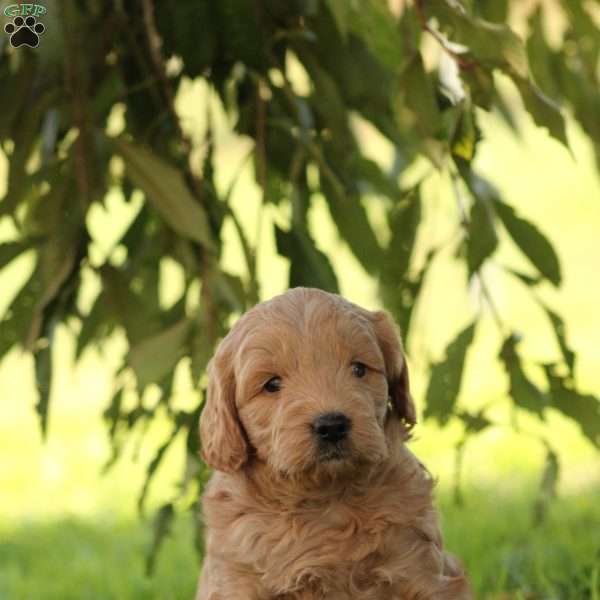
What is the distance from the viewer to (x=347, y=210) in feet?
14.2

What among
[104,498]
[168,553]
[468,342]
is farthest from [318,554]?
[104,498]

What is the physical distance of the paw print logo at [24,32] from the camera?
3.97m

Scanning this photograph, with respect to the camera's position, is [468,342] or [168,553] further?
[168,553]

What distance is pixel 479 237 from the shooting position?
3818mm

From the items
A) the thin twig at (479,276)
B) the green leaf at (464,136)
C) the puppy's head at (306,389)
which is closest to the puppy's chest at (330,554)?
the puppy's head at (306,389)

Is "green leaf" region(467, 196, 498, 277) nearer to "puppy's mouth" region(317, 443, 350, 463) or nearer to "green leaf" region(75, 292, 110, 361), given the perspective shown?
"puppy's mouth" region(317, 443, 350, 463)

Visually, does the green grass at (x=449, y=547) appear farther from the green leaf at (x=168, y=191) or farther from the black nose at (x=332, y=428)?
the black nose at (x=332, y=428)

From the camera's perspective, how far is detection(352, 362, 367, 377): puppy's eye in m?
2.76

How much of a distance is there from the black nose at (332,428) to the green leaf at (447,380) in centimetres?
126

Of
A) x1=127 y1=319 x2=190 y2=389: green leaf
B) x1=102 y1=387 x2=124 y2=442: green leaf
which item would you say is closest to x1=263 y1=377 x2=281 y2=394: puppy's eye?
x1=127 y1=319 x2=190 y2=389: green leaf

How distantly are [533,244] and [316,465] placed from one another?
1524 mm

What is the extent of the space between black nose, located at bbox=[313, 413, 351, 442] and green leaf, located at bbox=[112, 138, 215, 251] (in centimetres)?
140

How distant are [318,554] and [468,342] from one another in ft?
4.42

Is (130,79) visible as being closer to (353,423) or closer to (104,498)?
(353,423)
